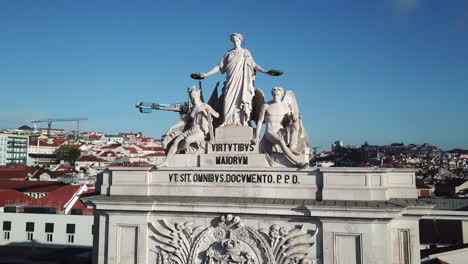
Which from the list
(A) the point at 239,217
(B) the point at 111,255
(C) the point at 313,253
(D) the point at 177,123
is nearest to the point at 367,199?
(C) the point at 313,253

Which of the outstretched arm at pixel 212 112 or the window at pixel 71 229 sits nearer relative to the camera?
the outstretched arm at pixel 212 112

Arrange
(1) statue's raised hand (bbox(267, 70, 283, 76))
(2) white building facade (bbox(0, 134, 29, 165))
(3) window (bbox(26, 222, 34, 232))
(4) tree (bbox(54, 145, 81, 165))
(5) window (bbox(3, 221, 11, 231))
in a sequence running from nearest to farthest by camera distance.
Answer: (1) statue's raised hand (bbox(267, 70, 283, 76)), (3) window (bbox(26, 222, 34, 232)), (5) window (bbox(3, 221, 11, 231)), (4) tree (bbox(54, 145, 81, 165)), (2) white building facade (bbox(0, 134, 29, 165))

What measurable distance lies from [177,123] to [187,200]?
349cm

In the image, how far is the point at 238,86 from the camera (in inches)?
661

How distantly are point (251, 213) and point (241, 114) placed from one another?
404 cm

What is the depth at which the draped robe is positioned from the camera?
16.4 metres

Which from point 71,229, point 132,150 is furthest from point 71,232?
point 132,150

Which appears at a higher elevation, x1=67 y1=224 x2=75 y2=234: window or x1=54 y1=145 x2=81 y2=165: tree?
x1=54 y1=145 x2=81 y2=165: tree

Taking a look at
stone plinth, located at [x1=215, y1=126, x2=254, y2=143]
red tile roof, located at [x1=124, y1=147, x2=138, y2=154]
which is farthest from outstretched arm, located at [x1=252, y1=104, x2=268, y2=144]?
red tile roof, located at [x1=124, y1=147, x2=138, y2=154]

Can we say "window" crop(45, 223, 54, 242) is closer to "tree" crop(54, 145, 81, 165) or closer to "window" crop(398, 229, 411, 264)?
"window" crop(398, 229, 411, 264)

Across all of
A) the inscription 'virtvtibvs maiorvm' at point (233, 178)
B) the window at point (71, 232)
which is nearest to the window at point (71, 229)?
the window at point (71, 232)

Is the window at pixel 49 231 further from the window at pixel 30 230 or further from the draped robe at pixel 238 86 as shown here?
the draped robe at pixel 238 86

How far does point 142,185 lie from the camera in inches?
626

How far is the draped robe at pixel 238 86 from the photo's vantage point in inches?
647
